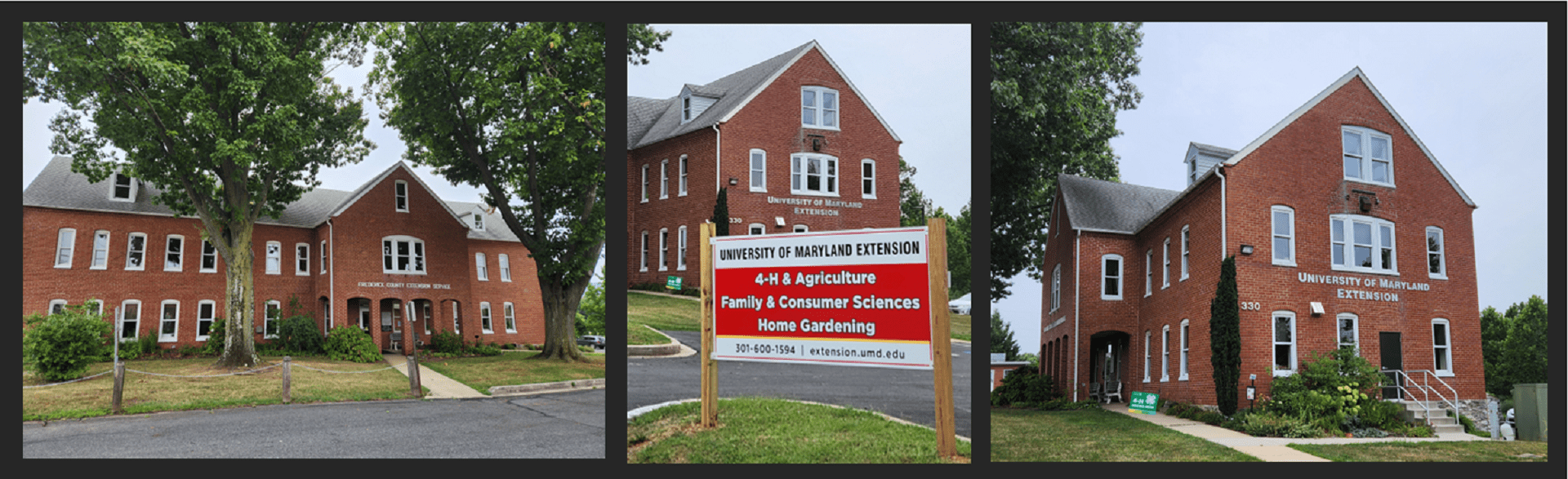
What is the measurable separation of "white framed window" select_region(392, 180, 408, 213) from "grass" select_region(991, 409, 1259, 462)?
587 inches

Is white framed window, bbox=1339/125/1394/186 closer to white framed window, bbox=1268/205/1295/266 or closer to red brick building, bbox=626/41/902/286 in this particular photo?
white framed window, bbox=1268/205/1295/266

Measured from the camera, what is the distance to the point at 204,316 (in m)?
21.2

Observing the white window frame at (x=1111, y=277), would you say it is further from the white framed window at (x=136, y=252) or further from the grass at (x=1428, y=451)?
the white framed window at (x=136, y=252)

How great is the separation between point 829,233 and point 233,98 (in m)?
13.5

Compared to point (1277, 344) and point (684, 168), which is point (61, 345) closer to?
point (684, 168)

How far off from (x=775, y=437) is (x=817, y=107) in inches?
115

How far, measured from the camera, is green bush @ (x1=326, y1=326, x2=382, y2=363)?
18953mm

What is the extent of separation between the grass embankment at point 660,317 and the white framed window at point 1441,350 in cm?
1054

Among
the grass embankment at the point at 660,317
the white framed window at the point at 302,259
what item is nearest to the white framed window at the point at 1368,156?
the grass embankment at the point at 660,317

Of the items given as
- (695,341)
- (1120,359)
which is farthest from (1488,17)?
(1120,359)

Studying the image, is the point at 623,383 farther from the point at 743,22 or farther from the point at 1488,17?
the point at 1488,17

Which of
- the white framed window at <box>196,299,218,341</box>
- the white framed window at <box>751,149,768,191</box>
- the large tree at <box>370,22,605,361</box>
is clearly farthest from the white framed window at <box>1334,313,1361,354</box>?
the white framed window at <box>196,299,218,341</box>

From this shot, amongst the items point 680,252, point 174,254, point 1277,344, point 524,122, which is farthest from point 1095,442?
point 174,254

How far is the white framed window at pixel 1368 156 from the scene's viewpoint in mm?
14070
